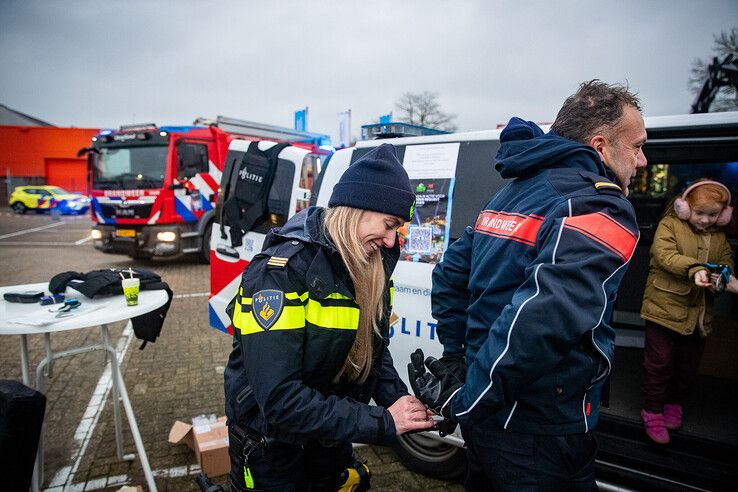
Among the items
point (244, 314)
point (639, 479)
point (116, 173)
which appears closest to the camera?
point (244, 314)

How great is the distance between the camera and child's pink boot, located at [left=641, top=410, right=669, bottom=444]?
268 centimetres

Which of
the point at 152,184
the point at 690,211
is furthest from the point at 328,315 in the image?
the point at 152,184

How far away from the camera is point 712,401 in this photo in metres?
3.43

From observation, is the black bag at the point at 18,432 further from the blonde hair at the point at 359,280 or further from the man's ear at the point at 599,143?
the man's ear at the point at 599,143

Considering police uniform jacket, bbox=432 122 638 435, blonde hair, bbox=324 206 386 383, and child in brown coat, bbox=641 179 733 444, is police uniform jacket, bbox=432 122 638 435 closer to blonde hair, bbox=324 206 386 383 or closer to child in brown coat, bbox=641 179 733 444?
blonde hair, bbox=324 206 386 383

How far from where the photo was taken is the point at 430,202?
8.39 feet

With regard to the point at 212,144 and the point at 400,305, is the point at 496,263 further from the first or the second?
the point at 212,144

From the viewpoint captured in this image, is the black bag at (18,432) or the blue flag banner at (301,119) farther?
the blue flag banner at (301,119)

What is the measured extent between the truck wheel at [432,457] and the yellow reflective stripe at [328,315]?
1.63 m

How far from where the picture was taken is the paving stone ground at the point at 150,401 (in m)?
2.81

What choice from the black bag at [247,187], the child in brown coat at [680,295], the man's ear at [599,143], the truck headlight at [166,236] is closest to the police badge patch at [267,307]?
the man's ear at [599,143]

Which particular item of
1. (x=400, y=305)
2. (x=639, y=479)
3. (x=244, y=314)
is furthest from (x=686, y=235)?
(x=244, y=314)

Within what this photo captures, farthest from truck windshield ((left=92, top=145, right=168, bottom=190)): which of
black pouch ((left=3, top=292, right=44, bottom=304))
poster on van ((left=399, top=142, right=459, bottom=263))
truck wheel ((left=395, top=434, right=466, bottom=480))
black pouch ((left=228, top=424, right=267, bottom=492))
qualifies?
black pouch ((left=228, top=424, right=267, bottom=492))

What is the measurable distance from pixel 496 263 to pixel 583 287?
35 centimetres
